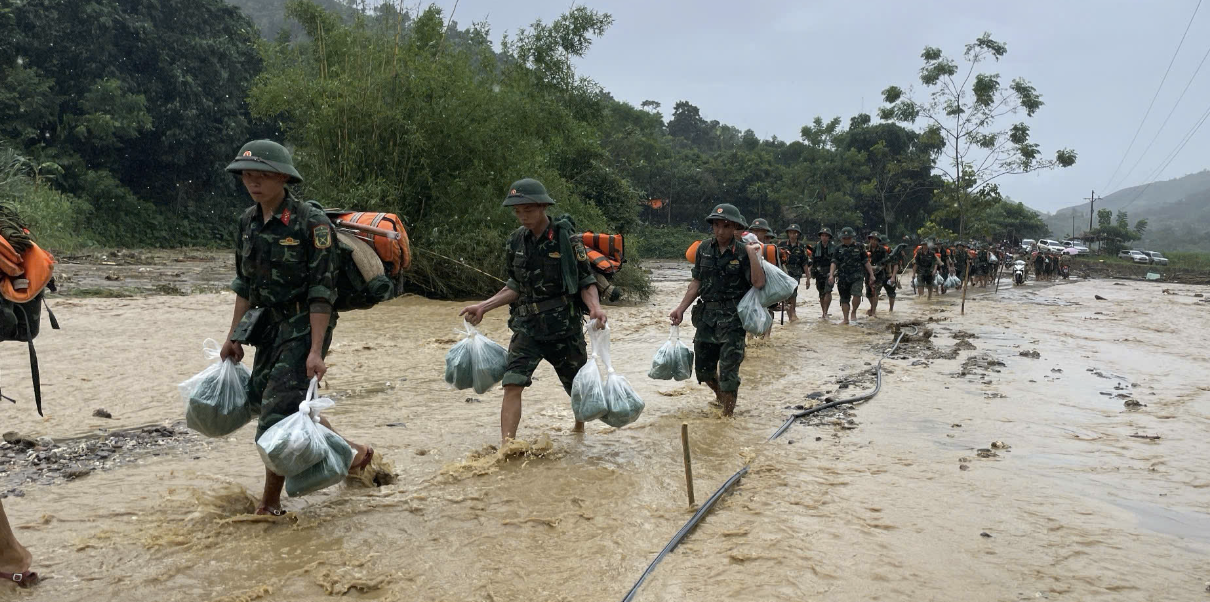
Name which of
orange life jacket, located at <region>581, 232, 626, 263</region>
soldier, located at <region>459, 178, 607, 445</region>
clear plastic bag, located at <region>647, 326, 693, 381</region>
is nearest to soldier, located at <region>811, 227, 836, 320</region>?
clear plastic bag, located at <region>647, 326, 693, 381</region>

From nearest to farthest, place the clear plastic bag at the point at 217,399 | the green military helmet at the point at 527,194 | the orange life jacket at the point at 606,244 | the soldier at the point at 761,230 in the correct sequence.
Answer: the clear plastic bag at the point at 217,399 → the green military helmet at the point at 527,194 → the orange life jacket at the point at 606,244 → the soldier at the point at 761,230

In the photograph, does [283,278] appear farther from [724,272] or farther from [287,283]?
[724,272]

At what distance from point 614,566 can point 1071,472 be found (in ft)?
11.4

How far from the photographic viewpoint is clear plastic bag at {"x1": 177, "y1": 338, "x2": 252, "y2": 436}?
383cm

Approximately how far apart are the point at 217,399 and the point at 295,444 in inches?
26.6

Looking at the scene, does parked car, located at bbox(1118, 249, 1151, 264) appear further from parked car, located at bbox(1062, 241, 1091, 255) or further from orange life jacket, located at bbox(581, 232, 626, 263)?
orange life jacket, located at bbox(581, 232, 626, 263)

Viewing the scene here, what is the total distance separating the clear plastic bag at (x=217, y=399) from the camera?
3.83 m

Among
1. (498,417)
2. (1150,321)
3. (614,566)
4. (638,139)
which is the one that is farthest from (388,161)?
(638,139)

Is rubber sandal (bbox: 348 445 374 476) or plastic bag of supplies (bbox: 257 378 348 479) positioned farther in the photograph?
rubber sandal (bbox: 348 445 374 476)

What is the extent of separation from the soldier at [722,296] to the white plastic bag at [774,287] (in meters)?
0.08

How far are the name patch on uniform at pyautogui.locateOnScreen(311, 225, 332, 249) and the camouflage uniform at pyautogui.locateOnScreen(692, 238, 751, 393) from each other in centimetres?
346

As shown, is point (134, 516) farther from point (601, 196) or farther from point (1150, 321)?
point (601, 196)

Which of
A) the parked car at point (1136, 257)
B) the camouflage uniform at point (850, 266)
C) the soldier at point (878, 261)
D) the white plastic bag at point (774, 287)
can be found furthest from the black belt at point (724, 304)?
the parked car at point (1136, 257)

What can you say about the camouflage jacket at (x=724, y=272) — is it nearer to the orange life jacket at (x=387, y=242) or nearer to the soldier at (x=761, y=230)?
the soldier at (x=761, y=230)
